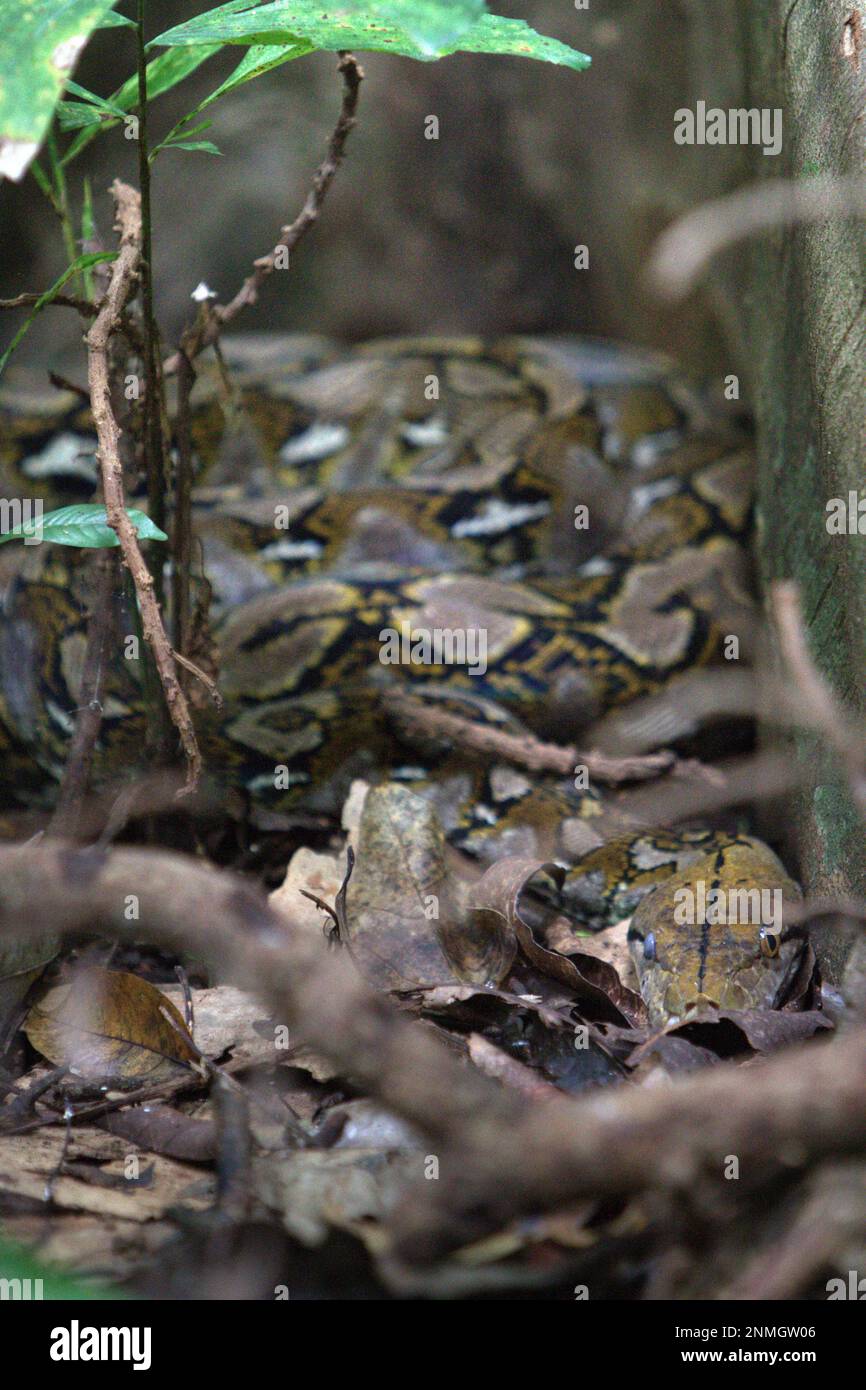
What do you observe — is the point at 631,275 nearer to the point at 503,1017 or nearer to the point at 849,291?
the point at 849,291

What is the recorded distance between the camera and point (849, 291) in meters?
3.11

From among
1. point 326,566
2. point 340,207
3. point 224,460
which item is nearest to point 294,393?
point 224,460

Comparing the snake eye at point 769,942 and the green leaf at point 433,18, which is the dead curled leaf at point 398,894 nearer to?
the snake eye at point 769,942

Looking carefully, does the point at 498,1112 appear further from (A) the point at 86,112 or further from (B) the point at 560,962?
(A) the point at 86,112

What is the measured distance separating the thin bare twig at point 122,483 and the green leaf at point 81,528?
4 cm

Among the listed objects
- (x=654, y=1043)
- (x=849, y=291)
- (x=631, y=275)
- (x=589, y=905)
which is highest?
(x=631, y=275)

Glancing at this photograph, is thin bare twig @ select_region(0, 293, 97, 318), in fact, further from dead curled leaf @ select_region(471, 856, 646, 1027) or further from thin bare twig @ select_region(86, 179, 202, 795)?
dead curled leaf @ select_region(471, 856, 646, 1027)

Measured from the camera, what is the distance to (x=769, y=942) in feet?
11.4

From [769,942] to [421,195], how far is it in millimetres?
6934

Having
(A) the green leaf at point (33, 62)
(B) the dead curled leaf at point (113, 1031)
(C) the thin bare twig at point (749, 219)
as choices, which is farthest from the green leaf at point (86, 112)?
(B) the dead curled leaf at point (113, 1031)

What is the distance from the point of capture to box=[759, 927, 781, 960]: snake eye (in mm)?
3457

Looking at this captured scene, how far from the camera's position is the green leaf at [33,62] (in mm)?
2168
